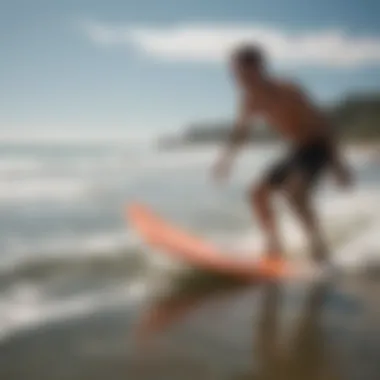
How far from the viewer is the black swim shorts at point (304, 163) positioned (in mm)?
1702

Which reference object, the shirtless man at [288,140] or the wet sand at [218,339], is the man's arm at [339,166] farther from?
the wet sand at [218,339]

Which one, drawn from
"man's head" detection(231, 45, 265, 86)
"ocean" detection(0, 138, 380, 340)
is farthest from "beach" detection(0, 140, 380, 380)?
"man's head" detection(231, 45, 265, 86)

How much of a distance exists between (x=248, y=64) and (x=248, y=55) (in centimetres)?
2


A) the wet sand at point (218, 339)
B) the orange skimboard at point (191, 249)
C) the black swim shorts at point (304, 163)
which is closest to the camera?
the wet sand at point (218, 339)

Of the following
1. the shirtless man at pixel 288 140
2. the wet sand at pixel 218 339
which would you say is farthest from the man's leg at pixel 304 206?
the wet sand at pixel 218 339

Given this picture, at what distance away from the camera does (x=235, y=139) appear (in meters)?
1.66

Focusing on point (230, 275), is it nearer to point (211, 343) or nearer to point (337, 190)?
point (211, 343)

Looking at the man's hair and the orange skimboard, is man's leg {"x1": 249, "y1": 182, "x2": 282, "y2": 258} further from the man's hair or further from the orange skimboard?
the man's hair

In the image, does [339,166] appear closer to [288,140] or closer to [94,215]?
[288,140]

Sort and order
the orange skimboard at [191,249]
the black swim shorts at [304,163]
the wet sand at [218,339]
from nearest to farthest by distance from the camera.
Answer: the wet sand at [218,339] < the orange skimboard at [191,249] < the black swim shorts at [304,163]

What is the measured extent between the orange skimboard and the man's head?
0.37m

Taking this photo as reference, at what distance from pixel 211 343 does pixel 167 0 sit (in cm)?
76

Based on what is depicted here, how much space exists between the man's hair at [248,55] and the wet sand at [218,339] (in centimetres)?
51

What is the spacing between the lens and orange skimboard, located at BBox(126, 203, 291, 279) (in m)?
1.58
